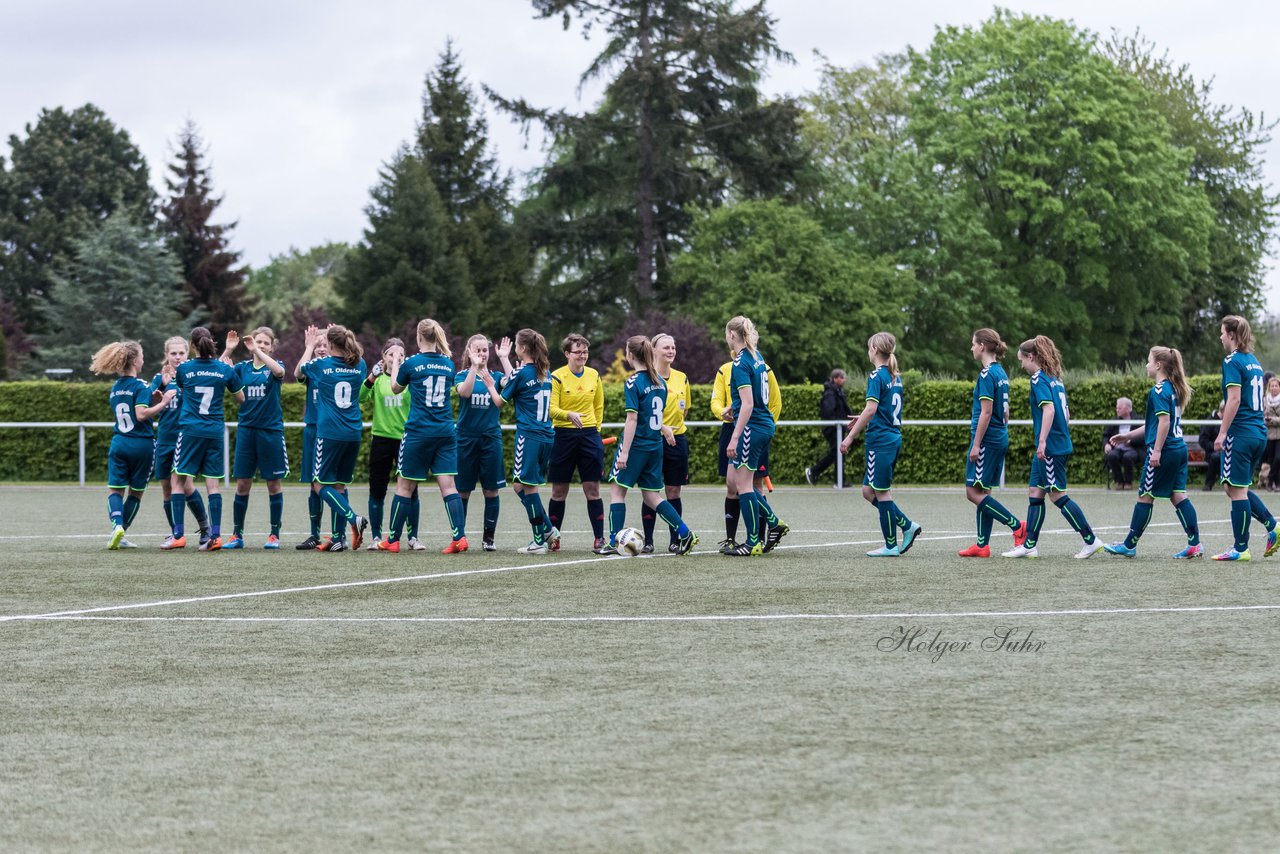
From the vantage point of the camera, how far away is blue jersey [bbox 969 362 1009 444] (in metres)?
13.0

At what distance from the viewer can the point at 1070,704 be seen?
6.30 metres

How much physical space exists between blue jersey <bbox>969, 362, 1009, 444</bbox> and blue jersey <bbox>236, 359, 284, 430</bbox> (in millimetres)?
5711

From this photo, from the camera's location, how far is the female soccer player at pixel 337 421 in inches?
549

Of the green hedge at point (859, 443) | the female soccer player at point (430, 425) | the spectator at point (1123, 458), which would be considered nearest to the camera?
the female soccer player at point (430, 425)

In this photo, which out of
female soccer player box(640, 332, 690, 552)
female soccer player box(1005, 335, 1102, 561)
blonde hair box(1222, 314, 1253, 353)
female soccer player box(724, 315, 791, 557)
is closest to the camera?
blonde hair box(1222, 314, 1253, 353)

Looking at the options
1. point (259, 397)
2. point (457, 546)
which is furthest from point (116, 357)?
point (457, 546)

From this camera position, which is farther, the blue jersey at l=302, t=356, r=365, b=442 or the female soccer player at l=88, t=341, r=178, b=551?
the female soccer player at l=88, t=341, r=178, b=551

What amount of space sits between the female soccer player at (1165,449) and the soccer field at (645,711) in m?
1.05

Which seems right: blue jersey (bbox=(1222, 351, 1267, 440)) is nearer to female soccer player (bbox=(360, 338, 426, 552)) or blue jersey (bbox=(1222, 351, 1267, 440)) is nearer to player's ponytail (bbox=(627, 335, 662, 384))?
player's ponytail (bbox=(627, 335, 662, 384))

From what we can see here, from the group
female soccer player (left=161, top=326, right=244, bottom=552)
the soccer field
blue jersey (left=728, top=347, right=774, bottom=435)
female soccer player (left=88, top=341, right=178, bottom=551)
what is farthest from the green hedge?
the soccer field

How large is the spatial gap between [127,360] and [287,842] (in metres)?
10.6

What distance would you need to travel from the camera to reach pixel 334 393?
13.9 metres

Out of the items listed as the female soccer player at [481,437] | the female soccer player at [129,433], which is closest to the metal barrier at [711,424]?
the female soccer player at [129,433]

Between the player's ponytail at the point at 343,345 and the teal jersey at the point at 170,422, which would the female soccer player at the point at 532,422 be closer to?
the player's ponytail at the point at 343,345
